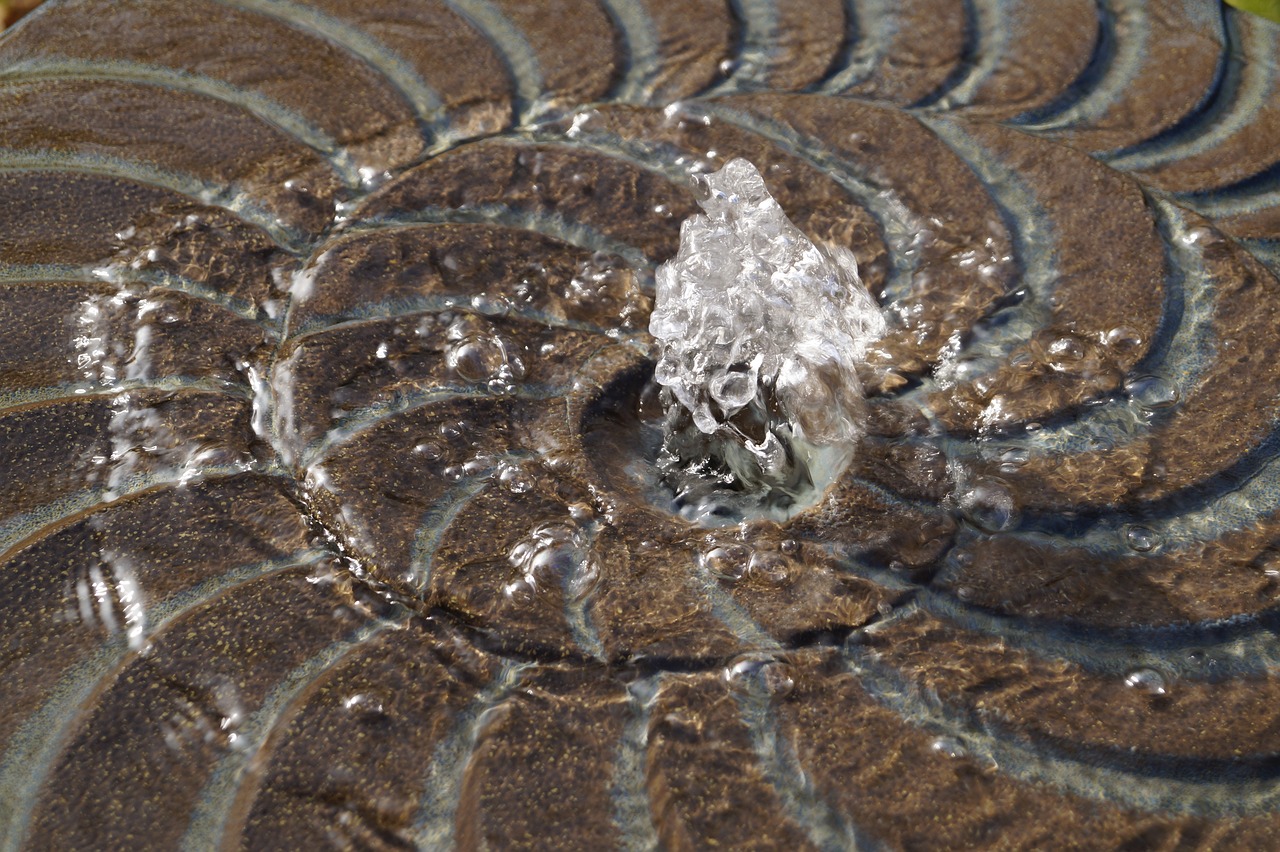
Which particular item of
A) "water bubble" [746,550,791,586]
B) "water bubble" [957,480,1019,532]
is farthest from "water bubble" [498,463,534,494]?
"water bubble" [957,480,1019,532]

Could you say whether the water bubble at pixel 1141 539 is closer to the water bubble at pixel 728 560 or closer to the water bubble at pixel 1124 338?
the water bubble at pixel 1124 338

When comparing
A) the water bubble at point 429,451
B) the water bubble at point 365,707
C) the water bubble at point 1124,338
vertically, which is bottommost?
the water bubble at point 365,707

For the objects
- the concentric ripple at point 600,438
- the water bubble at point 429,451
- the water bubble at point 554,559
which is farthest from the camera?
the water bubble at point 429,451

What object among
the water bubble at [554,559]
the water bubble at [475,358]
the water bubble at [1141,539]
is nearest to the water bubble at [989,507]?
the water bubble at [1141,539]

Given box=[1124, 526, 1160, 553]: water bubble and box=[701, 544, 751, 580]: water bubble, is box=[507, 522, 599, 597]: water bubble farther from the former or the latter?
box=[1124, 526, 1160, 553]: water bubble

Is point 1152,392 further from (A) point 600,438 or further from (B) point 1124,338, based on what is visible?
(A) point 600,438

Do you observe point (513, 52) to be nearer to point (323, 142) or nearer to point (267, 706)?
point (323, 142)

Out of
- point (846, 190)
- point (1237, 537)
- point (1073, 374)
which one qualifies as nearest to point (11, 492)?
point (846, 190)
